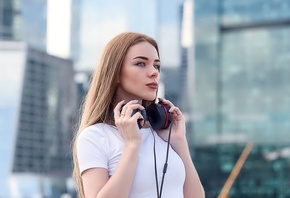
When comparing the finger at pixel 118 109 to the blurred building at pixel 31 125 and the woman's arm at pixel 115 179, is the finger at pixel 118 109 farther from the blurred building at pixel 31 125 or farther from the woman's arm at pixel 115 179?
the blurred building at pixel 31 125

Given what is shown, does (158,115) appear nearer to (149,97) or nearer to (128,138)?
(149,97)

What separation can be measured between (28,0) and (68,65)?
370 inches

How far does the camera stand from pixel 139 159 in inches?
101

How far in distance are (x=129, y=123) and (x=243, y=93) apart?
170 feet

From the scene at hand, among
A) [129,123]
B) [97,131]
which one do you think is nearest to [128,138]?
[129,123]

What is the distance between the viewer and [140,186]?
98.8 inches

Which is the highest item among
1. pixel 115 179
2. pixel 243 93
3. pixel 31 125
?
pixel 115 179

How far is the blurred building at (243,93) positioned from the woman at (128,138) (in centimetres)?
4839

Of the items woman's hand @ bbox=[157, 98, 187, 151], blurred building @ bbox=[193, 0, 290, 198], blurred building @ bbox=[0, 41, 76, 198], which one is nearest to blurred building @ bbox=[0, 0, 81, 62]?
blurred building @ bbox=[0, 41, 76, 198]

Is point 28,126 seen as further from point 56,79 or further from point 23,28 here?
point 23,28

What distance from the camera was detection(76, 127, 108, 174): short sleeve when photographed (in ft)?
8.29

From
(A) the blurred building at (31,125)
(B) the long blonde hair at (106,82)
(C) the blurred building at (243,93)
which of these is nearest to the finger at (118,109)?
(B) the long blonde hair at (106,82)

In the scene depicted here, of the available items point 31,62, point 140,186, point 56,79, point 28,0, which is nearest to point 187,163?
point 140,186

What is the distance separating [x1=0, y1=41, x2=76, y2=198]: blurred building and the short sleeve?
66.1 m
